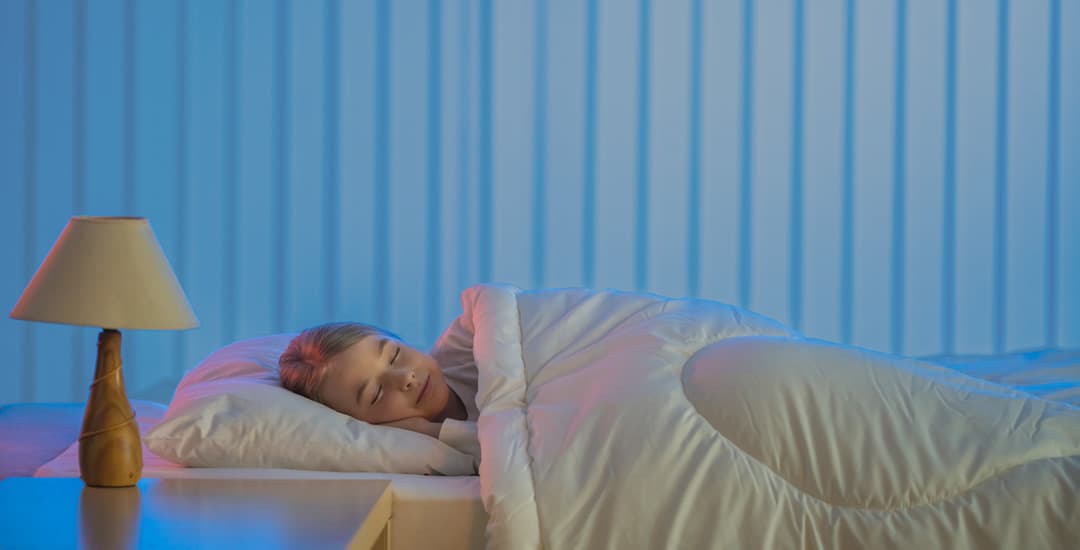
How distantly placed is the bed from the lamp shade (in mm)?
290

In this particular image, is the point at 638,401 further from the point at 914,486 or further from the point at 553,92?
the point at 553,92

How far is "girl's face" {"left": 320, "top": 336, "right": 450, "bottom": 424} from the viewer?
200 centimetres

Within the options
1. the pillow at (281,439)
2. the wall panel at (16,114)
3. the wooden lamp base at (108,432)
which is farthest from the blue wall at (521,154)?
the wooden lamp base at (108,432)

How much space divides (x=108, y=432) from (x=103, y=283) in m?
0.19

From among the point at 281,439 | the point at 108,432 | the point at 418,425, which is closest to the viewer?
the point at 108,432

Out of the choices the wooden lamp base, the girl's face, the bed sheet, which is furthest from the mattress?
the bed sheet

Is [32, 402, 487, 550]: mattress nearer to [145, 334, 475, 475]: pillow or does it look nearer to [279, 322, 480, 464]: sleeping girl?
[145, 334, 475, 475]: pillow

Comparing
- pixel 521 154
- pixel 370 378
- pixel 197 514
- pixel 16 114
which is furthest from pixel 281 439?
pixel 16 114

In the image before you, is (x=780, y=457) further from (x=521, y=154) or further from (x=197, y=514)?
(x=521, y=154)

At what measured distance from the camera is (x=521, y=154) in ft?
10.9

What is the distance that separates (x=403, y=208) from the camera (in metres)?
3.31

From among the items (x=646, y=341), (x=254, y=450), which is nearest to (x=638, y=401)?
(x=646, y=341)

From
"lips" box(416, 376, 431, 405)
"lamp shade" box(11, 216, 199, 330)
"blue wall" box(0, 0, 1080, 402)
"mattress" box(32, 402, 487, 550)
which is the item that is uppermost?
"blue wall" box(0, 0, 1080, 402)

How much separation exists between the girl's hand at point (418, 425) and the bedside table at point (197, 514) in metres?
0.32
